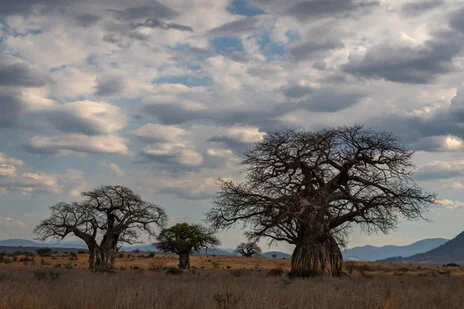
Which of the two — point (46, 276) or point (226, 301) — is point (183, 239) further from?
point (226, 301)

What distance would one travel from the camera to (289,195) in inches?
1107

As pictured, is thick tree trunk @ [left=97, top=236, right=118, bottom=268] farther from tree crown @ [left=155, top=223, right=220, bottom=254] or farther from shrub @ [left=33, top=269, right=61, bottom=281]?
shrub @ [left=33, top=269, right=61, bottom=281]

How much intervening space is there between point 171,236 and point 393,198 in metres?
40.7

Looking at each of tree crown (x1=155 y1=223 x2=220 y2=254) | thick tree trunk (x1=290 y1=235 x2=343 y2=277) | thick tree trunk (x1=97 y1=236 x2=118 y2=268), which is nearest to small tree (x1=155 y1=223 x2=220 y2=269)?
tree crown (x1=155 y1=223 x2=220 y2=254)

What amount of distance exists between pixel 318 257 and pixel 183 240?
36.6 metres

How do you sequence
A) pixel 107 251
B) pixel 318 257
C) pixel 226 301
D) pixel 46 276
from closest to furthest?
pixel 226 301 → pixel 46 276 → pixel 318 257 → pixel 107 251

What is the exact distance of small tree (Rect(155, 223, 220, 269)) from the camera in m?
63.7

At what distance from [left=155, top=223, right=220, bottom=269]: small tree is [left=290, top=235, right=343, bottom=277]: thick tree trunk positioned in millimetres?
33835

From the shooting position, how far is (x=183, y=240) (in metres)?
64.4

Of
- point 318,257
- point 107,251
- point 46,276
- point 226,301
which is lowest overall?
point 226,301

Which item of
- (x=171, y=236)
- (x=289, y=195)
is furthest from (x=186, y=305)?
(x=171, y=236)

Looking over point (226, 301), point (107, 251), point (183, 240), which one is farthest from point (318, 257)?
point (183, 240)

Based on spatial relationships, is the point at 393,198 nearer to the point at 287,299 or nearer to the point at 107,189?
the point at 287,299

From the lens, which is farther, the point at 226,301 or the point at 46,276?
the point at 46,276
